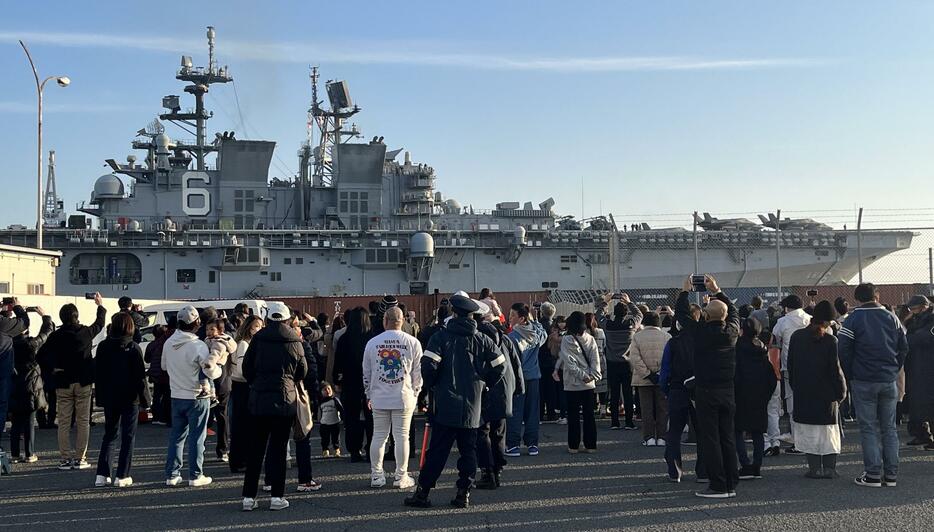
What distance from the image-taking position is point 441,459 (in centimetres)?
761

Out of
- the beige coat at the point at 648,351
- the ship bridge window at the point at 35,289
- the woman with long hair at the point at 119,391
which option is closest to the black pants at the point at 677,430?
the beige coat at the point at 648,351

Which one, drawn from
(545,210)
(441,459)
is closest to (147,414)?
(441,459)

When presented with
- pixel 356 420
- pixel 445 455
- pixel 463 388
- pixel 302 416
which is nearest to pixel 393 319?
pixel 463 388

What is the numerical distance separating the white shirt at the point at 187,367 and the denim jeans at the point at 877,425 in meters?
6.71

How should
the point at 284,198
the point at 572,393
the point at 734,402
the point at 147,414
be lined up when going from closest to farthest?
the point at 734,402 → the point at 572,393 → the point at 147,414 → the point at 284,198

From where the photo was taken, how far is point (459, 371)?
25.5 feet

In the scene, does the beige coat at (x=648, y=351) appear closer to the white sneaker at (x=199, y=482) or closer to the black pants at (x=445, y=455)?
the black pants at (x=445, y=455)

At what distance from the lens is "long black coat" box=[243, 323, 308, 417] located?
7539mm

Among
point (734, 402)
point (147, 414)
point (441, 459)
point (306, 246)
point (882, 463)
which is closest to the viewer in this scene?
point (441, 459)

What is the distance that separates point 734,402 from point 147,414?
11.1 m

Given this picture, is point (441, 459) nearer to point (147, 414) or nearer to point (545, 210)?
point (147, 414)

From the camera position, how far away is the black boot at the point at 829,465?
8688mm

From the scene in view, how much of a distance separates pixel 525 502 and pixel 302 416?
2432mm

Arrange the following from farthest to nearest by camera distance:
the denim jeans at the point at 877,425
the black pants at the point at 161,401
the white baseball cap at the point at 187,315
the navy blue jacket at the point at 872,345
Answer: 1. the black pants at the point at 161,401
2. the white baseball cap at the point at 187,315
3. the navy blue jacket at the point at 872,345
4. the denim jeans at the point at 877,425
